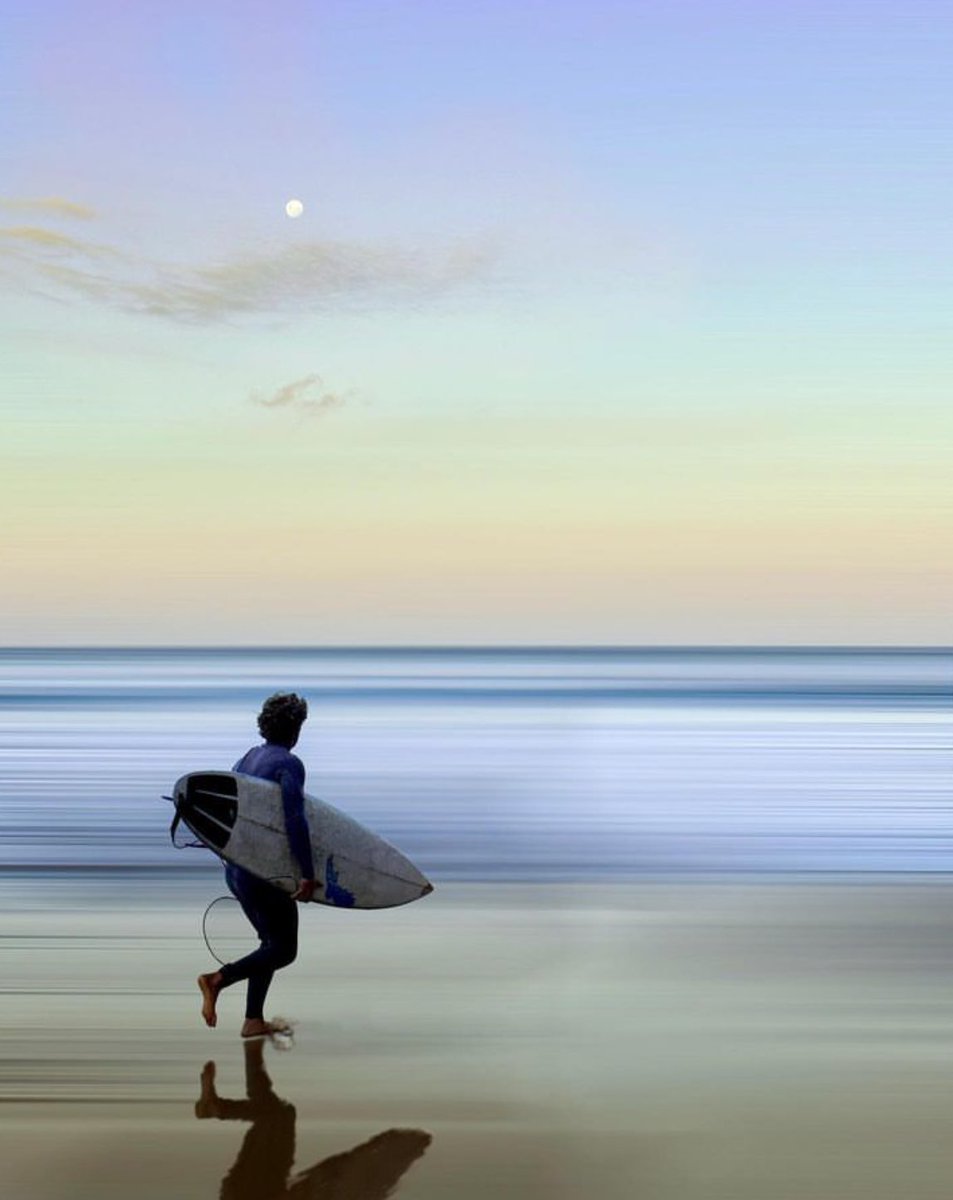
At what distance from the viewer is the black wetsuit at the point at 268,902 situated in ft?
18.0

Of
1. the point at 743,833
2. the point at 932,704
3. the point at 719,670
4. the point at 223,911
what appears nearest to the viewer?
the point at 223,911

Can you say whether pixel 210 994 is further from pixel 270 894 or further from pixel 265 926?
pixel 270 894

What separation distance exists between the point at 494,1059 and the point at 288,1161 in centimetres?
132

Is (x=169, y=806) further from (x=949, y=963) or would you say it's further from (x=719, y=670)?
(x=719, y=670)

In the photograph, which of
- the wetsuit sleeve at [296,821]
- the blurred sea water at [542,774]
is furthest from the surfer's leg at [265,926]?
the blurred sea water at [542,774]

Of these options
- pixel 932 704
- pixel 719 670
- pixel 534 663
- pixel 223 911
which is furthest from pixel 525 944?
pixel 534 663

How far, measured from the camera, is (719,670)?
61094mm

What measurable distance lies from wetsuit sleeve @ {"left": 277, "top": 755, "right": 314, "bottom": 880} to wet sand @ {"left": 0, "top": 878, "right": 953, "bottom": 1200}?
786 millimetres

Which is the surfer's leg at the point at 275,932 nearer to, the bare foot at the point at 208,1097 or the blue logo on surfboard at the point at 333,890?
the blue logo on surfboard at the point at 333,890

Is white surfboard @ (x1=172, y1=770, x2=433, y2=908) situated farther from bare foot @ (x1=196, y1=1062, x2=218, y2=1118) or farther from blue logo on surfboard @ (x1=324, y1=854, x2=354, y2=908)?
bare foot @ (x1=196, y1=1062, x2=218, y2=1118)

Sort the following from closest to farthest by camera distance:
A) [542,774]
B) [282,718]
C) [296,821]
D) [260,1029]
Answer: [296,821], [282,718], [260,1029], [542,774]

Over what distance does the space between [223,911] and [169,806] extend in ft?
18.6

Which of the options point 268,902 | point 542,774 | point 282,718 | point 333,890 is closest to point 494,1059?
point 333,890

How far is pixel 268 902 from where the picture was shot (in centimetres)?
559
